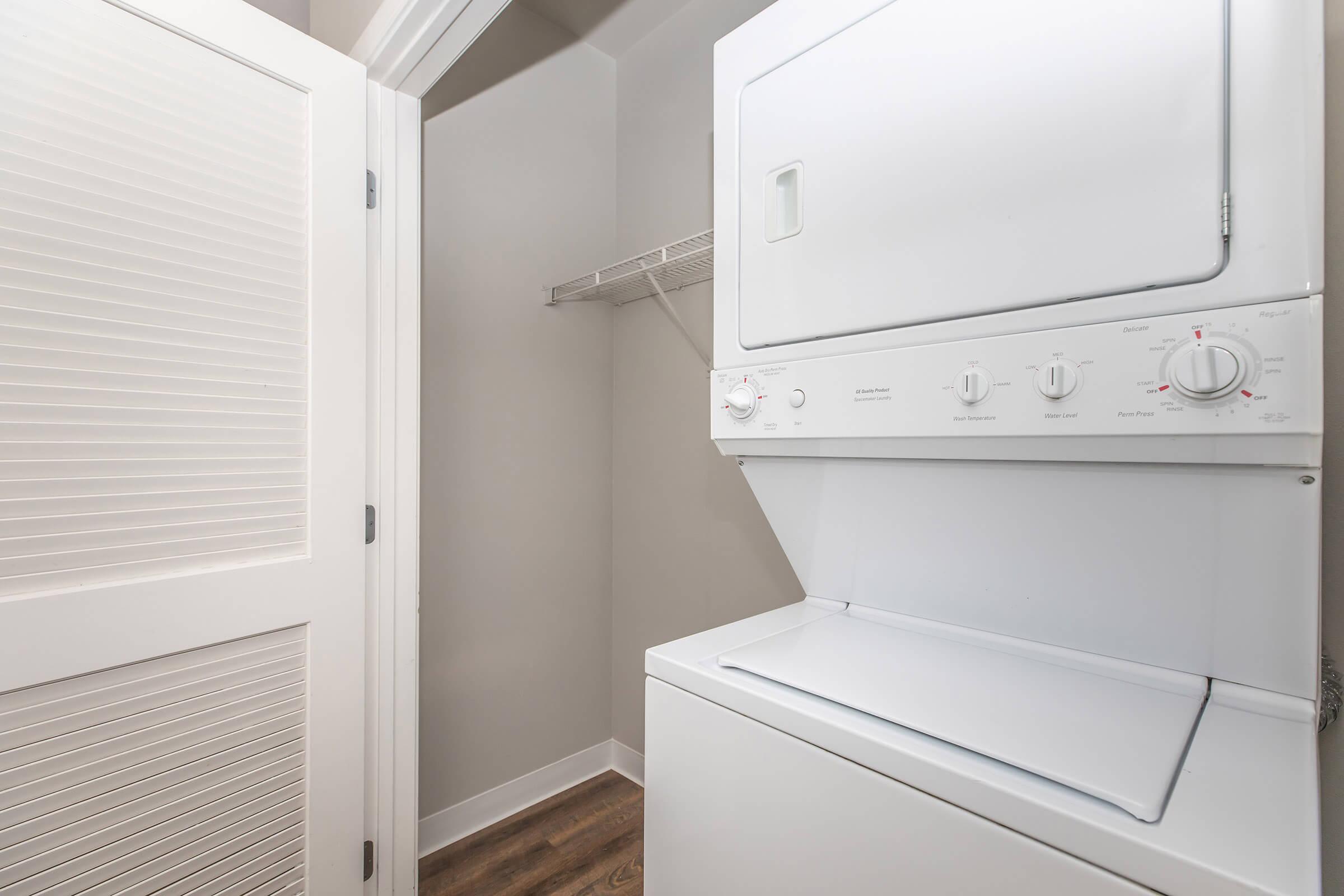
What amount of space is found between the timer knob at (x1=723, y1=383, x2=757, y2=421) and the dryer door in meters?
0.09

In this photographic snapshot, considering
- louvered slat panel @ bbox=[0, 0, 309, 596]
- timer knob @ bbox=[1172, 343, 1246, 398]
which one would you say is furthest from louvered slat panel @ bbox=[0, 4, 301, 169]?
timer knob @ bbox=[1172, 343, 1246, 398]

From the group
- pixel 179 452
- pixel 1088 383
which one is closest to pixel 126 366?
pixel 179 452

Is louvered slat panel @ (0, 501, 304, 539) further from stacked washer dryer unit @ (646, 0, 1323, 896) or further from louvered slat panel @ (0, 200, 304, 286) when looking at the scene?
stacked washer dryer unit @ (646, 0, 1323, 896)

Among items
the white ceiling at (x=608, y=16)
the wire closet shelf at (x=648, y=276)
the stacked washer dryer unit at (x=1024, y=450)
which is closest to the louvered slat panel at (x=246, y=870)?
the stacked washer dryer unit at (x=1024, y=450)

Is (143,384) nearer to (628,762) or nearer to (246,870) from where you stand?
(246,870)

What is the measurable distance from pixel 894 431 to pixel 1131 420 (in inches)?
11.3

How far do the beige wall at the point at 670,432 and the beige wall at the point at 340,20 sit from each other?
3.51 feet

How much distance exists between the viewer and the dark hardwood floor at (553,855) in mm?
1805

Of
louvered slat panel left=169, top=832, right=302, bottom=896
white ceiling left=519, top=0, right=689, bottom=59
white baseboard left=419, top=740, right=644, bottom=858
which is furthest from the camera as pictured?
white ceiling left=519, top=0, right=689, bottom=59

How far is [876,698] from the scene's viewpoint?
0.80 metres

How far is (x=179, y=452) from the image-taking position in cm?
116

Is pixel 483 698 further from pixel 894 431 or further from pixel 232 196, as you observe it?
pixel 894 431

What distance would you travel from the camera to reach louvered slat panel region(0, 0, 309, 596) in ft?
3.27

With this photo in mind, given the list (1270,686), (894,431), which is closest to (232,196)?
(894,431)
